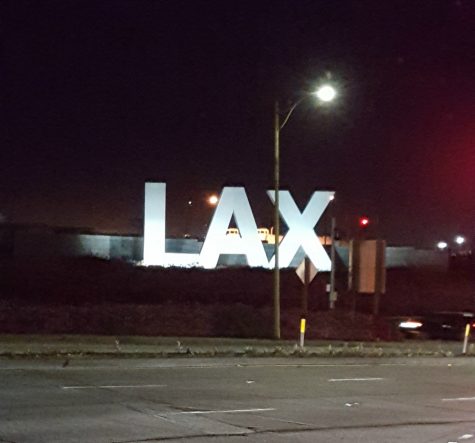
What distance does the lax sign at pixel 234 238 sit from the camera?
42247 mm

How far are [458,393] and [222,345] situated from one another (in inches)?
437

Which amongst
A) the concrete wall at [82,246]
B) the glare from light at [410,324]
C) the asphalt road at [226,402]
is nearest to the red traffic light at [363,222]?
the glare from light at [410,324]

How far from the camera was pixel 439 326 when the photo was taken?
121 feet

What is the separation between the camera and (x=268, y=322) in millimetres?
36062

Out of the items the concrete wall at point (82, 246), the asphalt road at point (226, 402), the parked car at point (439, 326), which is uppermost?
the concrete wall at point (82, 246)

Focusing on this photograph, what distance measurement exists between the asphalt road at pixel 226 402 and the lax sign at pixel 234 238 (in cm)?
1908

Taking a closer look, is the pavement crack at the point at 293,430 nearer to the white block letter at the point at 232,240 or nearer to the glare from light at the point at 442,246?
the white block letter at the point at 232,240

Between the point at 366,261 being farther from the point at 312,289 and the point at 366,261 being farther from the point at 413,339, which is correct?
the point at 312,289

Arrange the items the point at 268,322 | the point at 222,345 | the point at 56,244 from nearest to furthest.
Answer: the point at 222,345
the point at 268,322
the point at 56,244

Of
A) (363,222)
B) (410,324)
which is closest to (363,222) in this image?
(363,222)

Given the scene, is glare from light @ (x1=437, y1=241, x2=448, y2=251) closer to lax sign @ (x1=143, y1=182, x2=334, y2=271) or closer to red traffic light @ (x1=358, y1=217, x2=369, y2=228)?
lax sign @ (x1=143, y1=182, x2=334, y2=271)

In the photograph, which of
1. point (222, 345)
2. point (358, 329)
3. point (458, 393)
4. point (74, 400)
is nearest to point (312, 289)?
point (358, 329)

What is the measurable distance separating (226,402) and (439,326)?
77.4 ft

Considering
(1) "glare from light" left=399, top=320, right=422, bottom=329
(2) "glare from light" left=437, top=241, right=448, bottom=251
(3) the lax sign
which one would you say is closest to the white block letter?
(3) the lax sign
